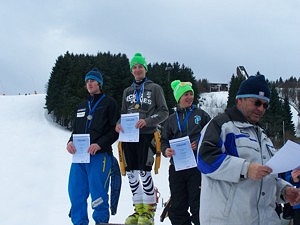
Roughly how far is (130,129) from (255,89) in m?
2.57

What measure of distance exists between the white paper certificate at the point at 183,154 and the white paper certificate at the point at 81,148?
1.03m

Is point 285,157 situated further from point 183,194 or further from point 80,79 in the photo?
point 80,79

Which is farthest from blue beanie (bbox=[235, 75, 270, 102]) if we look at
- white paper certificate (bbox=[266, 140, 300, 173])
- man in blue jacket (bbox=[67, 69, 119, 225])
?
man in blue jacket (bbox=[67, 69, 119, 225])

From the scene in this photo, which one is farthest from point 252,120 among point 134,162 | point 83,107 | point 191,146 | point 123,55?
point 123,55

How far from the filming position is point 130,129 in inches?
216

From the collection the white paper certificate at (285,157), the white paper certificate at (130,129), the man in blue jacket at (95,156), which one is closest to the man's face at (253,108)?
the white paper certificate at (285,157)

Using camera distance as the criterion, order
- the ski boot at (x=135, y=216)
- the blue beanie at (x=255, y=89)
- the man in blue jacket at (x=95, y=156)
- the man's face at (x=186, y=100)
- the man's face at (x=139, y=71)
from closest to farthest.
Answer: the blue beanie at (x=255, y=89), the man in blue jacket at (x=95, y=156), the ski boot at (x=135, y=216), the man's face at (x=186, y=100), the man's face at (x=139, y=71)

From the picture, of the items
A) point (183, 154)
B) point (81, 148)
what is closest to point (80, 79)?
point (81, 148)

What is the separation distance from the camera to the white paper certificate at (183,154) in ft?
17.4

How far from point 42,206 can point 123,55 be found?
2125 cm

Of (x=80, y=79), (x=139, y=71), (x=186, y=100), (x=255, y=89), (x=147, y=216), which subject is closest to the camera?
(x=255, y=89)

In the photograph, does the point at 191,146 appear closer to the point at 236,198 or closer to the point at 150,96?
the point at 150,96

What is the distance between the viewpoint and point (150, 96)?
576 centimetres

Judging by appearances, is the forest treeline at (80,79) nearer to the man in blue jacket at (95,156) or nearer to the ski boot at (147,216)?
the man in blue jacket at (95,156)
